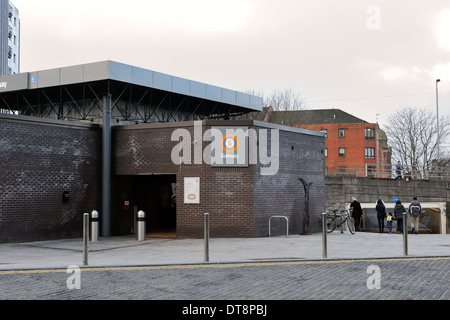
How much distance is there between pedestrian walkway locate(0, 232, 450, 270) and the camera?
11336mm

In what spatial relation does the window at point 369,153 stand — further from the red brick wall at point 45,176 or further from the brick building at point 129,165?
the red brick wall at point 45,176

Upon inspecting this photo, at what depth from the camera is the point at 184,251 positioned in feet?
44.4

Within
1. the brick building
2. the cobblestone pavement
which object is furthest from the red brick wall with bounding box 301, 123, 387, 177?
the cobblestone pavement

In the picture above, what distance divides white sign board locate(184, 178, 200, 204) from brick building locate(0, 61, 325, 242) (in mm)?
36

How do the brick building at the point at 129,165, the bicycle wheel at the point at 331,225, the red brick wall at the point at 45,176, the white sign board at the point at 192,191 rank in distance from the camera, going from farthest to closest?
the bicycle wheel at the point at 331,225 < the white sign board at the point at 192,191 < the brick building at the point at 129,165 < the red brick wall at the point at 45,176

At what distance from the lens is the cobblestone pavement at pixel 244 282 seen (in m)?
7.54

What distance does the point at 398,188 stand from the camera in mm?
31391

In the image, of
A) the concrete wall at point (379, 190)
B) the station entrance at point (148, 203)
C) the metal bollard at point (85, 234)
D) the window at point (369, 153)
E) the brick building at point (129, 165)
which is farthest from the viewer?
the window at point (369, 153)

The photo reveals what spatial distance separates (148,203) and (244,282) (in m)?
13.5

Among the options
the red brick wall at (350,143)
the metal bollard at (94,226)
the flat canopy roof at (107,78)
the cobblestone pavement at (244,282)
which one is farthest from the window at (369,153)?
the cobblestone pavement at (244,282)

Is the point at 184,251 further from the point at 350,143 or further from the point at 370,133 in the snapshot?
the point at 370,133

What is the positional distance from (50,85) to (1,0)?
187 feet

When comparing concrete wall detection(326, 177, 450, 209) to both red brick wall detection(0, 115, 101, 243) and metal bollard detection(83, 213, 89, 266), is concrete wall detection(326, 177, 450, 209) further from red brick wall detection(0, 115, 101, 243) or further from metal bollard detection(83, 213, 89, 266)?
metal bollard detection(83, 213, 89, 266)

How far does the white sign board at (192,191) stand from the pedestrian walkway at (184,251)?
54.9 inches
